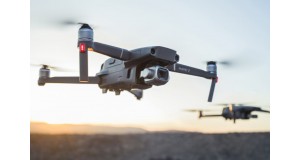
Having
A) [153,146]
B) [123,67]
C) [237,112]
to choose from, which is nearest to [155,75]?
[123,67]

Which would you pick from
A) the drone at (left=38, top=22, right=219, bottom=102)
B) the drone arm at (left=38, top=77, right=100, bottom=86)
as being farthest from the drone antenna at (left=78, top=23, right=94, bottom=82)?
the drone arm at (left=38, top=77, right=100, bottom=86)

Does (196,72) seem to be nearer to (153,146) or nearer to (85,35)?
(153,146)

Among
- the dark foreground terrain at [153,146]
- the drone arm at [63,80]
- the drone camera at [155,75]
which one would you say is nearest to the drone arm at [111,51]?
the drone camera at [155,75]
